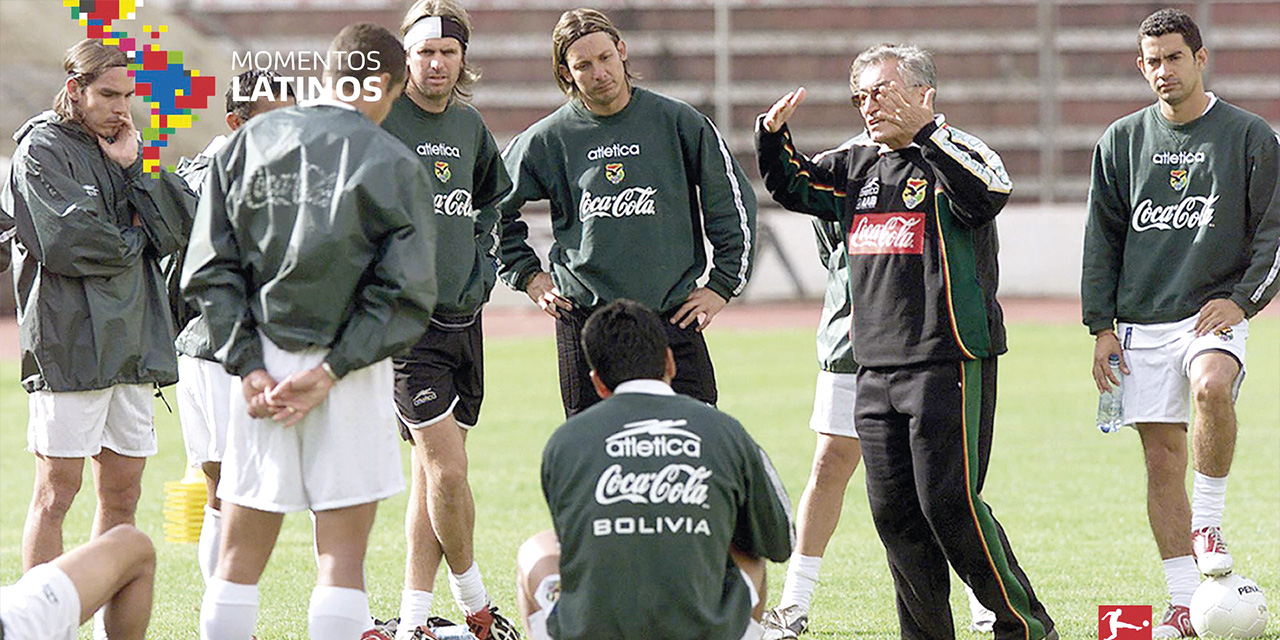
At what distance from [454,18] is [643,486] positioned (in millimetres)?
2542

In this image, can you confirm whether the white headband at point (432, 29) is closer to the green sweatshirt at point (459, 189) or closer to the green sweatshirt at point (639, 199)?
the green sweatshirt at point (459, 189)

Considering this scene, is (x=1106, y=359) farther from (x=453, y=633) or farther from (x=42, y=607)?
(x=42, y=607)

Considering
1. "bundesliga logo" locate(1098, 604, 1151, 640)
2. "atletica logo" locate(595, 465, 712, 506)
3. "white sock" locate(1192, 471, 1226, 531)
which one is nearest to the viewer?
"atletica logo" locate(595, 465, 712, 506)

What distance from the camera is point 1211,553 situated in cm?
616

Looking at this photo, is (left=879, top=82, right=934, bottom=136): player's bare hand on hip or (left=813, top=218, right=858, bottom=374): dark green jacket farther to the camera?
(left=813, top=218, right=858, bottom=374): dark green jacket

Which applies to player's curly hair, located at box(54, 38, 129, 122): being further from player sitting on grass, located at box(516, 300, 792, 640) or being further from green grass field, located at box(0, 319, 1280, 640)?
player sitting on grass, located at box(516, 300, 792, 640)

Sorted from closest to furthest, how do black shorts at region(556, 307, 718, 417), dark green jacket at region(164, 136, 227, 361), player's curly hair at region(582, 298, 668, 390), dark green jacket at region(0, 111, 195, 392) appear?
1. player's curly hair at region(582, 298, 668, 390)
2. dark green jacket at region(0, 111, 195, 392)
3. dark green jacket at region(164, 136, 227, 361)
4. black shorts at region(556, 307, 718, 417)

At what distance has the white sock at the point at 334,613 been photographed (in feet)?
14.4

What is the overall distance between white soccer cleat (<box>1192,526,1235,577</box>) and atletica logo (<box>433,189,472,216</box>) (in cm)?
303

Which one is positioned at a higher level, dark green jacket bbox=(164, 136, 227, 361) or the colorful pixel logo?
the colorful pixel logo

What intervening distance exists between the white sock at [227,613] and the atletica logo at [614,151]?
2.20 metres

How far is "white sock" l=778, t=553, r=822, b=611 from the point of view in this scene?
6.30 meters

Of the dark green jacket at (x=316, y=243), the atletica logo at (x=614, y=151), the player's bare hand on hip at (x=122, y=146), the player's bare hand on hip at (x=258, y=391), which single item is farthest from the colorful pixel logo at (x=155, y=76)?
the player's bare hand on hip at (x=258, y=391)

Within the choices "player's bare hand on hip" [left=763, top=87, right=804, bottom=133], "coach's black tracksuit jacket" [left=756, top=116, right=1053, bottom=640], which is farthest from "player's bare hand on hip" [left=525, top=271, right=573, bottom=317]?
"coach's black tracksuit jacket" [left=756, top=116, right=1053, bottom=640]
